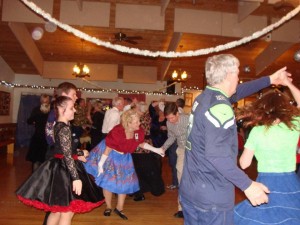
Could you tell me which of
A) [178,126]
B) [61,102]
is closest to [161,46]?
[178,126]

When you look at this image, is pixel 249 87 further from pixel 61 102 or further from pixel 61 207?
pixel 61 207

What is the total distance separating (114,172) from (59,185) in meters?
1.38

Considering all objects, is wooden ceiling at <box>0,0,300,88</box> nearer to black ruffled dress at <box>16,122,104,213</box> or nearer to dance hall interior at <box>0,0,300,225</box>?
dance hall interior at <box>0,0,300,225</box>

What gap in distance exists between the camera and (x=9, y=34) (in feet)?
28.9

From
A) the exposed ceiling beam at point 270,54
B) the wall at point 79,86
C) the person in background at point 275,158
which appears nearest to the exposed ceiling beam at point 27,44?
the wall at point 79,86

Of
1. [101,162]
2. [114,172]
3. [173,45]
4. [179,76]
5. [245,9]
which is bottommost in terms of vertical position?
[114,172]

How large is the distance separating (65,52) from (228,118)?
9.97m

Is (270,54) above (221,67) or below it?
above

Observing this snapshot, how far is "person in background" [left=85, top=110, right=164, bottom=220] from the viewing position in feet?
13.1

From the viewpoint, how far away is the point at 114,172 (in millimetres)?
4090

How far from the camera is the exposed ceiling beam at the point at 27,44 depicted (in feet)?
28.9

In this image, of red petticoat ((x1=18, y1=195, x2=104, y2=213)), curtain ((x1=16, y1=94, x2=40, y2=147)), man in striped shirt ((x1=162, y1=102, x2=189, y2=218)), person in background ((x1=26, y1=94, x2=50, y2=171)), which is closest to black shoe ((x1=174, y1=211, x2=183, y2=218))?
man in striped shirt ((x1=162, y1=102, x2=189, y2=218))

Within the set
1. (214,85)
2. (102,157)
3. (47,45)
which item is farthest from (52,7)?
(214,85)

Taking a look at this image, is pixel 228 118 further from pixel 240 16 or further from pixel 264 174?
pixel 240 16
